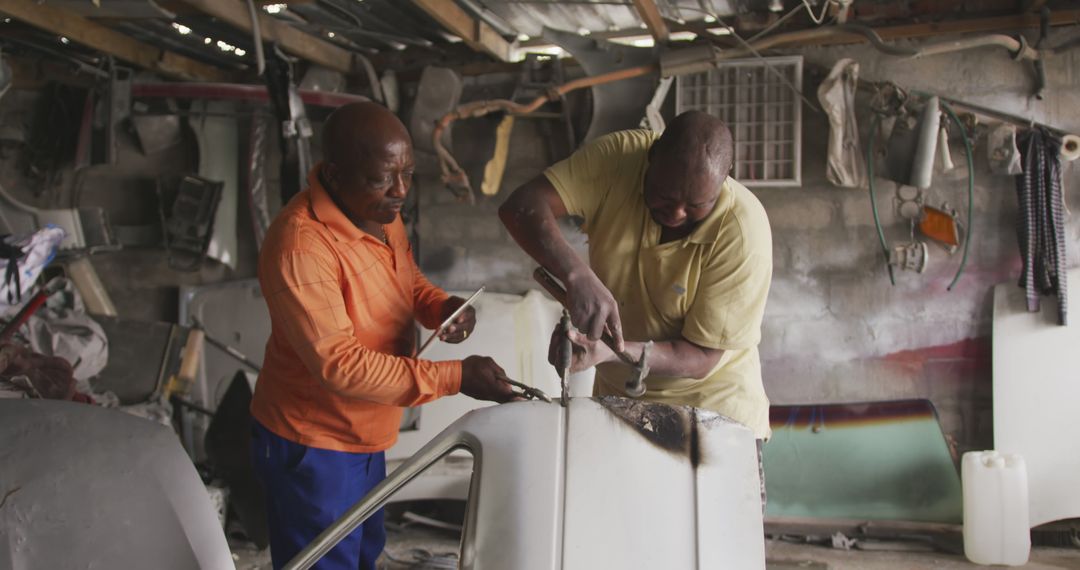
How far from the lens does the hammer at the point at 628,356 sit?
1.88m

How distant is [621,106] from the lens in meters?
4.09

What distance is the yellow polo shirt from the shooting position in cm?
196

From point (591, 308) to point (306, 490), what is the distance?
35.7 inches

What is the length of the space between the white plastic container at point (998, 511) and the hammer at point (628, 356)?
236cm

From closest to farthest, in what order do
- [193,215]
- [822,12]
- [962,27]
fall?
[822,12] → [962,27] → [193,215]

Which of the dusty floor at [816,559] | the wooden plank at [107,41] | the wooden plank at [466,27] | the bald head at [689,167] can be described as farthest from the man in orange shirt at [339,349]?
the wooden plank at [107,41]

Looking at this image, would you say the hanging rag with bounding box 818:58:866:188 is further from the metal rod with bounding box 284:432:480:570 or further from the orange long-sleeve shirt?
the metal rod with bounding box 284:432:480:570

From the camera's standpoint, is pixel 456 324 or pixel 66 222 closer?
pixel 456 324

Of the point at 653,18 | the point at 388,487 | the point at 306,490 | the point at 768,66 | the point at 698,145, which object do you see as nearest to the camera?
the point at 388,487

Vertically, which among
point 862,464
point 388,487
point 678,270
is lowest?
point 862,464

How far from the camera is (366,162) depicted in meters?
2.05

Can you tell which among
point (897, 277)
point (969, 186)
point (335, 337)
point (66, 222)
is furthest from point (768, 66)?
point (66, 222)

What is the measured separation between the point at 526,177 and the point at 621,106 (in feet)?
2.07

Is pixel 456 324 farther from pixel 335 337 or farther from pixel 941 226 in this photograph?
pixel 941 226
